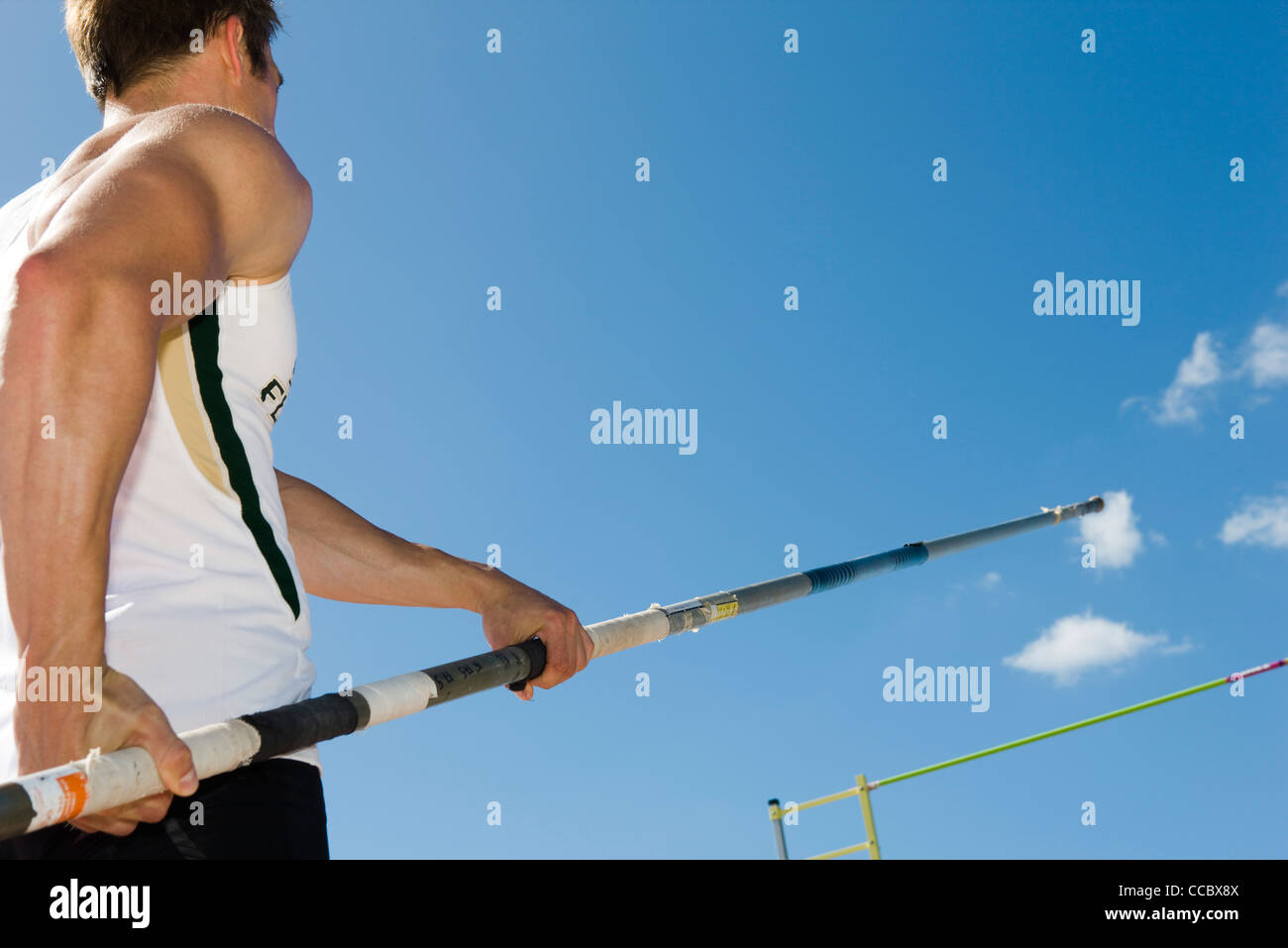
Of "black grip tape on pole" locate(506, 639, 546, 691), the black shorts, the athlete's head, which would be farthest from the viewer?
"black grip tape on pole" locate(506, 639, 546, 691)

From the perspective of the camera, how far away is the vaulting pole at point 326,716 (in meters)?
1.18

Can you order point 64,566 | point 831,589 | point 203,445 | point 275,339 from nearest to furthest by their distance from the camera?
point 64,566 < point 203,445 < point 275,339 < point 831,589

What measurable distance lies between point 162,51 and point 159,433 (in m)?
0.71

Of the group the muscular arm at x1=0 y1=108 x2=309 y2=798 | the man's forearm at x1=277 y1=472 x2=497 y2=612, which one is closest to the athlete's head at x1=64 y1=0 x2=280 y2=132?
the muscular arm at x1=0 y1=108 x2=309 y2=798

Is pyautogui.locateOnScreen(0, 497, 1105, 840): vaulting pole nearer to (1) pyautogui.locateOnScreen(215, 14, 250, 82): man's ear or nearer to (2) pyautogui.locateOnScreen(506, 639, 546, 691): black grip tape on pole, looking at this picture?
(2) pyautogui.locateOnScreen(506, 639, 546, 691): black grip tape on pole

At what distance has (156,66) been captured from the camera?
5.95ft

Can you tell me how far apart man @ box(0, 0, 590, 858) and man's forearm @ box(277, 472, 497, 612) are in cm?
68

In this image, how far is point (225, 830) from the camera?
4.76 ft

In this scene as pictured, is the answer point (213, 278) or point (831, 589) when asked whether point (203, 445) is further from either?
point (831, 589)

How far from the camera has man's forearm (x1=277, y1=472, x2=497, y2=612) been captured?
8.07 ft

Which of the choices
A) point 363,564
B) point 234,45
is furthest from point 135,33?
point 363,564
